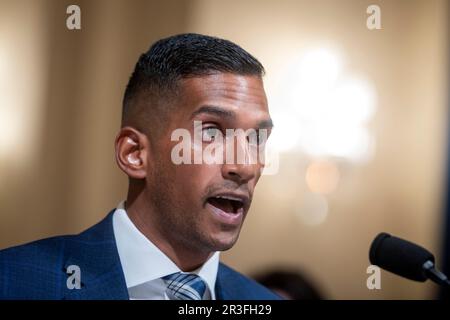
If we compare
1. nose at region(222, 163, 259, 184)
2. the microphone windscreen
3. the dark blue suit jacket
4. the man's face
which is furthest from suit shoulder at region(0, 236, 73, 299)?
the microphone windscreen

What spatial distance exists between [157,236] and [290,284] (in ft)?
2.60

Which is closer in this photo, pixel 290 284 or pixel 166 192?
pixel 166 192

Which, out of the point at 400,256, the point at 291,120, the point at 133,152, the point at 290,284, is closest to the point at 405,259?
the point at 400,256

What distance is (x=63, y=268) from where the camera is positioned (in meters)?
1.19

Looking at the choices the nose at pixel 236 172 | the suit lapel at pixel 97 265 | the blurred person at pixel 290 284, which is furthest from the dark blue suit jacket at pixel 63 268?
the blurred person at pixel 290 284

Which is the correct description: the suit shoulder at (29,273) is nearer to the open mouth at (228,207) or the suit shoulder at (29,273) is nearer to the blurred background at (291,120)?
the blurred background at (291,120)

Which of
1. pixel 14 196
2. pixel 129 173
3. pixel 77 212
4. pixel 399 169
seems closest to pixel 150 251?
pixel 129 173

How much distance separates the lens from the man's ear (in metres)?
1.22

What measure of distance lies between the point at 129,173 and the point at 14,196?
36 cm

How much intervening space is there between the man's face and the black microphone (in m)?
0.26

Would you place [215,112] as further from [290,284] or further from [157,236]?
[290,284]

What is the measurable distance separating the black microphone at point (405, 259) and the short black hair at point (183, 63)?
392mm

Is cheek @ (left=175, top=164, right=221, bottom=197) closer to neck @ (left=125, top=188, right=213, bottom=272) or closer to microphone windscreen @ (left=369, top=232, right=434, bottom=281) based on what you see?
neck @ (left=125, top=188, right=213, bottom=272)

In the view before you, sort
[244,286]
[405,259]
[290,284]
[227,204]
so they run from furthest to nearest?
[290,284], [244,286], [227,204], [405,259]
